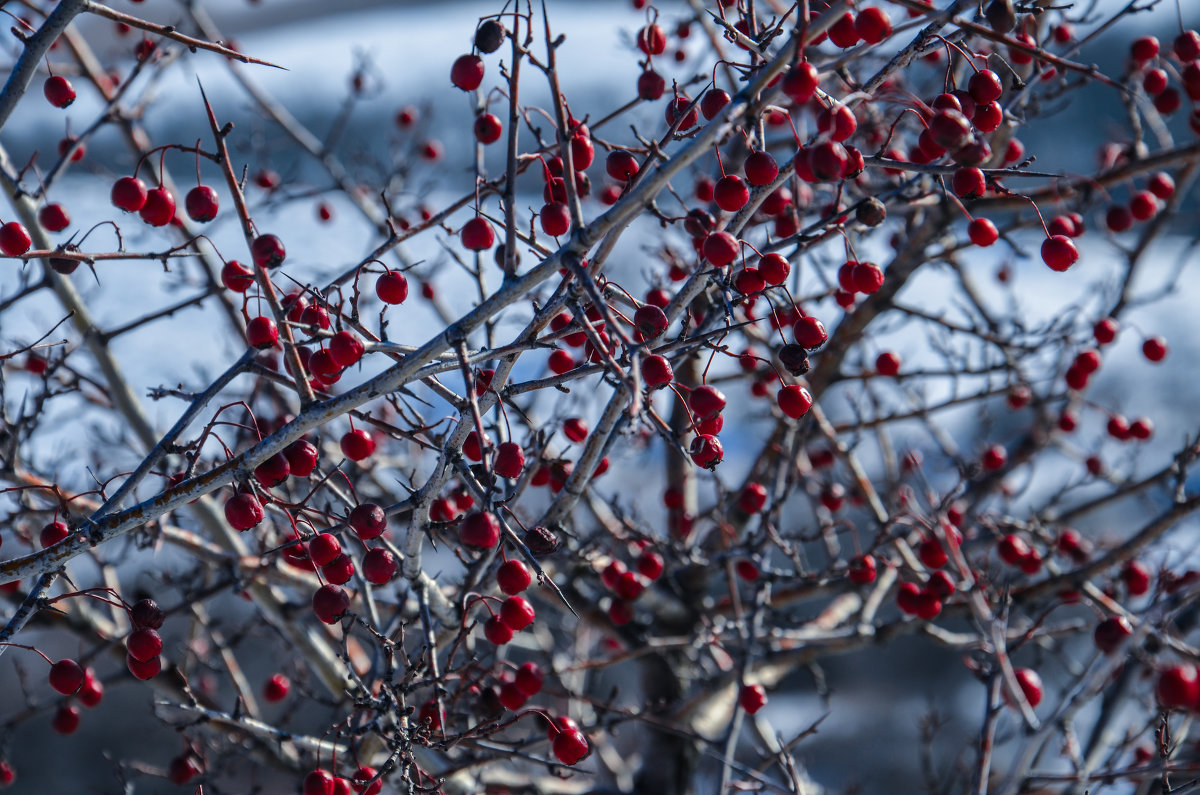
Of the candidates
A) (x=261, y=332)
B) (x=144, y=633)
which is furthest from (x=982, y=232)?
(x=144, y=633)

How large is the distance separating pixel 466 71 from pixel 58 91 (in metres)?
1.13

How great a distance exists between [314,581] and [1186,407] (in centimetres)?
810

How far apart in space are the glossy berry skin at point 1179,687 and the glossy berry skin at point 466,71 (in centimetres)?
165

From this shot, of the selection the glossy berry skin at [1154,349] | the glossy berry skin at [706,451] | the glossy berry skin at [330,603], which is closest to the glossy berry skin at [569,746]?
the glossy berry skin at [330,603]

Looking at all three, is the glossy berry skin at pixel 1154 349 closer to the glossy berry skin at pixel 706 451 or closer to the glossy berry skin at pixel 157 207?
the glossy berry skin at pixel 706 451

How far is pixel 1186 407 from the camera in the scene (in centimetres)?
840

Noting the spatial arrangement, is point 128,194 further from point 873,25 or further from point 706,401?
point 873,25

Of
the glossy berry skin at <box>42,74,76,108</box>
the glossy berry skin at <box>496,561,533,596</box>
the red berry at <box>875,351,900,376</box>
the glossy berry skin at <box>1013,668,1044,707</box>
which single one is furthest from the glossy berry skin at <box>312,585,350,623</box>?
the red berry at <box>875,351,900,376</box>

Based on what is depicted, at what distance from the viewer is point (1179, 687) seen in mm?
1389

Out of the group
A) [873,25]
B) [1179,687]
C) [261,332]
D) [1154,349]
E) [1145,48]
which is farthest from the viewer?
[1154,349]

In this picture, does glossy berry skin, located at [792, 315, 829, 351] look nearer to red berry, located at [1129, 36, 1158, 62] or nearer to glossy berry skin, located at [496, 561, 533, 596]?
glossy berry skin, located at [496, 561, 533, 596]

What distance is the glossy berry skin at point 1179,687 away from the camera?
1.38 meters

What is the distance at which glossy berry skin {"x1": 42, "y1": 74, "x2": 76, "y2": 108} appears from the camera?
2.37 meters

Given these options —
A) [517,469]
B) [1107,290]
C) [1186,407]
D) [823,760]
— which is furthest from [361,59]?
[1186,407]
